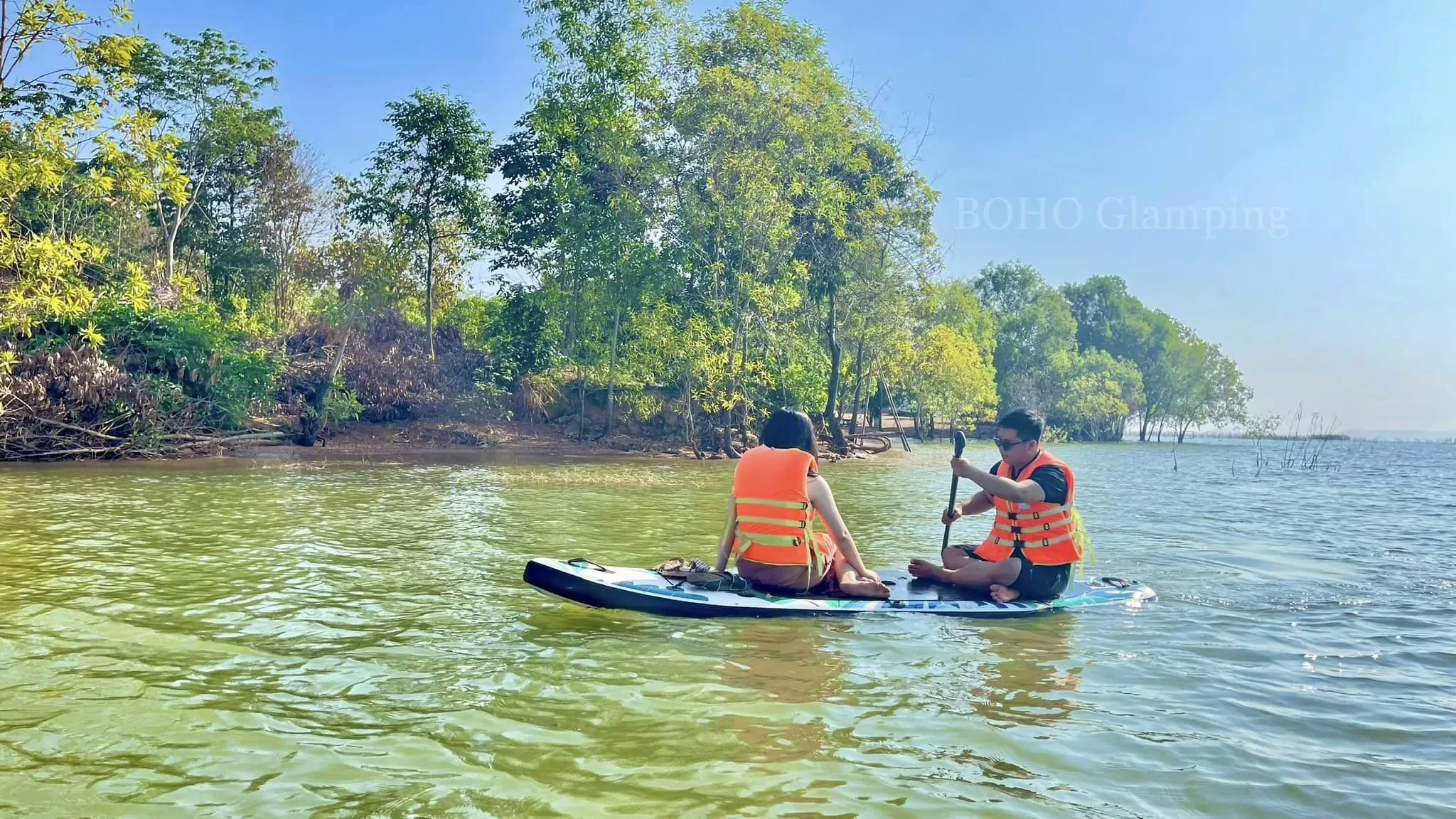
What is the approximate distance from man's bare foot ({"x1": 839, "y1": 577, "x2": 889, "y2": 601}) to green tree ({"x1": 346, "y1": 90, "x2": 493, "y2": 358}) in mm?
22924

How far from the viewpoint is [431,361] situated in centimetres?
2839

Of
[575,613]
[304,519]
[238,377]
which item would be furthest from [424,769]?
[238,377]

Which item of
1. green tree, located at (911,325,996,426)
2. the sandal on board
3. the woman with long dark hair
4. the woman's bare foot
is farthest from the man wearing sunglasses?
green tree, located at (911,325,996,426)

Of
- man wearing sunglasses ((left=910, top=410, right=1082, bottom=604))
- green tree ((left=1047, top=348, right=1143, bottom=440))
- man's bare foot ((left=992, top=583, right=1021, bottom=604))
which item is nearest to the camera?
man wearing sunglasses ((left=910, top=410, right=1082, bottom=604))

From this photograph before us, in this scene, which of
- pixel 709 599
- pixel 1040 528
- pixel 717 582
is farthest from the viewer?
pixel 1040 528

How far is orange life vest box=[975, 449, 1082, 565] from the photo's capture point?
7879mm

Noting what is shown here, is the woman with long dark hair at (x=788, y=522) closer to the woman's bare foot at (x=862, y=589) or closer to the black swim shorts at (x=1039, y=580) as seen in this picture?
the woman's bare foot at (x=862, y=589)

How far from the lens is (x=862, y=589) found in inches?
301

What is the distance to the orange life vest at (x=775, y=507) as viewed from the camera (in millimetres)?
7297

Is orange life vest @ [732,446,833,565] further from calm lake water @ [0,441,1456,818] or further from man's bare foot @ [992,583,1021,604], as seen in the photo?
man's bare foot @ [992,583,1021,604]

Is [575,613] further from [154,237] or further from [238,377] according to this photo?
[154,237]

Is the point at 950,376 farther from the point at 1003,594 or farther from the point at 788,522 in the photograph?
the point at 788,522

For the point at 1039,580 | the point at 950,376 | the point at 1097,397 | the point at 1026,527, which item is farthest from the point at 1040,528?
the point at 1097,397

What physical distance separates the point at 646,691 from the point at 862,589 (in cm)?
256
